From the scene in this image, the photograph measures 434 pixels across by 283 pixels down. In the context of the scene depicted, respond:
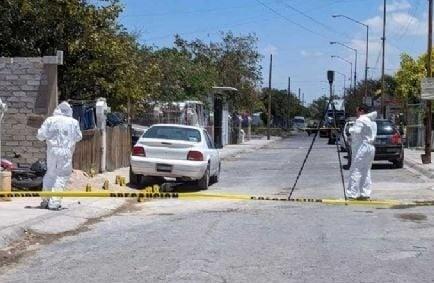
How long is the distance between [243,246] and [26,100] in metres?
9.97

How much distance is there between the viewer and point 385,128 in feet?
84.9

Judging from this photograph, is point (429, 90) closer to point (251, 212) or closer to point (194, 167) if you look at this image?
point (194, 167)

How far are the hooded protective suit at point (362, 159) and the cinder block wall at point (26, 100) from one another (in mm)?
7293

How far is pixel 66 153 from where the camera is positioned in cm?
1256

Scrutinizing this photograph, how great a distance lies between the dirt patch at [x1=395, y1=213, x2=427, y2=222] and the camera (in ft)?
39.7

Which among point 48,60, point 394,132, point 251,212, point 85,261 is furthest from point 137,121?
point 85,261

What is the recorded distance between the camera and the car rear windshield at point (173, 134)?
17516mm

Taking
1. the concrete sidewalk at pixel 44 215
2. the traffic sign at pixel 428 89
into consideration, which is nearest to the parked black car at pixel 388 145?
the traffic sign at pixel 428 89

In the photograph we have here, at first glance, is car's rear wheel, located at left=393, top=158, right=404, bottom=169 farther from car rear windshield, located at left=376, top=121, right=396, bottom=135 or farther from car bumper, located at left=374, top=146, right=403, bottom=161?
car rear windshield, located at left=376, top=121, right=396, bottom=135

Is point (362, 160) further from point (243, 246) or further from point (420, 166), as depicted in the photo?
point (420, 166)

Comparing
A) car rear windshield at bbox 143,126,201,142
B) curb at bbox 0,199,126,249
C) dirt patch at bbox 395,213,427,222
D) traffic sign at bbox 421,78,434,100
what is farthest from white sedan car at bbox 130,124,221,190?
traffic sign at bbox 421,78,434,100

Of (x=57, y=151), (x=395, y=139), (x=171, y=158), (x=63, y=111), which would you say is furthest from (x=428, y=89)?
(x=57, y=151)

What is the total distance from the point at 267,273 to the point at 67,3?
17882mm

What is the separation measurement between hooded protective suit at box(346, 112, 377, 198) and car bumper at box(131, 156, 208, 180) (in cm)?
365
